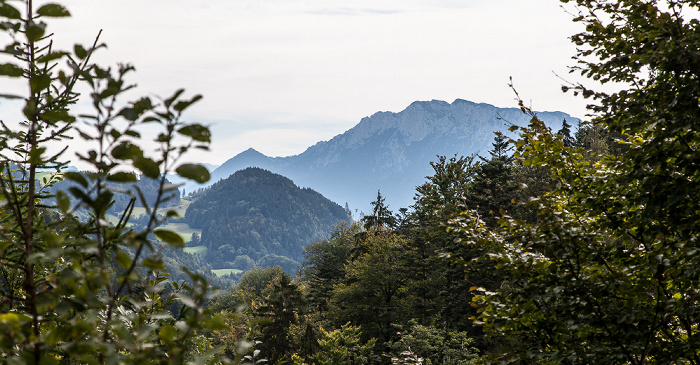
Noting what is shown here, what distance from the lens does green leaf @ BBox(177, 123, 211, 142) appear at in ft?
3.75

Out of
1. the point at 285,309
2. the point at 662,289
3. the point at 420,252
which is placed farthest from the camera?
the point at 285,309

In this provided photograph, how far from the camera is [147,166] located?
1070mm

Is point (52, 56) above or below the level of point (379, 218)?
below

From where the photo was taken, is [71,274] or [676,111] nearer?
[71,274]

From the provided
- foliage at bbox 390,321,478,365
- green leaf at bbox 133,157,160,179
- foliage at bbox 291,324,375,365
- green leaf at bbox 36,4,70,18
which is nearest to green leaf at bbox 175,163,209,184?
green leaf at bbox 133,157,160,179

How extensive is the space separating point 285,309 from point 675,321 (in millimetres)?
27848

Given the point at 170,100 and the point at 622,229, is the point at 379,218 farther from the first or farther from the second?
the point at 170,100

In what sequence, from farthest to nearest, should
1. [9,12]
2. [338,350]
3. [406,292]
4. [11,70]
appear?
[406,292], [338,350], [9,12], [11,70]

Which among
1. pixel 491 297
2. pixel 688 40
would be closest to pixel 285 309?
pixel 491 297

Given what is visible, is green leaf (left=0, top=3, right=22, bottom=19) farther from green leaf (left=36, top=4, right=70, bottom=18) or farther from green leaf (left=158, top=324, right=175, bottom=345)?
green leaf (left=158, top=324, right=175, bottom=345)

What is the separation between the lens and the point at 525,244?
411cm

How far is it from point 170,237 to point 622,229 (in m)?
4.26

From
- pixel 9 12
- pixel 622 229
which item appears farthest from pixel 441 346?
pixel 9 12

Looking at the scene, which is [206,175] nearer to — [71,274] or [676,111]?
[71,274]
